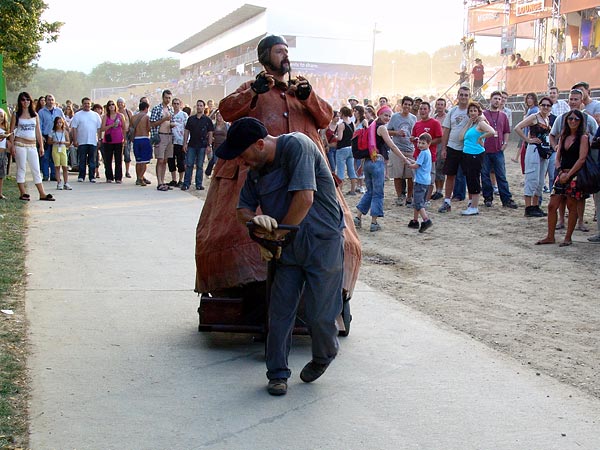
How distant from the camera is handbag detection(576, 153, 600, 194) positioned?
1012 cm

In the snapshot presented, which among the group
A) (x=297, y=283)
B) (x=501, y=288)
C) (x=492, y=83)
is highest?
(x=492, y=83)

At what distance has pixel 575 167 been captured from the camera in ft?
33.4

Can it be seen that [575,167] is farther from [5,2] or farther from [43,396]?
[5,2]

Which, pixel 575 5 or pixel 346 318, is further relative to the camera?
pixel 575 5

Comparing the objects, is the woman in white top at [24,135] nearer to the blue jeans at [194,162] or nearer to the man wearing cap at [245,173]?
the blue jeans at [194,162]

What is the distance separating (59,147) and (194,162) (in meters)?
2.66

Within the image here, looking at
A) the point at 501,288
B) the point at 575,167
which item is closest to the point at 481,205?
the point at 575,167

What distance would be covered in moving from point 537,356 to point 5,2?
15651 millimetres

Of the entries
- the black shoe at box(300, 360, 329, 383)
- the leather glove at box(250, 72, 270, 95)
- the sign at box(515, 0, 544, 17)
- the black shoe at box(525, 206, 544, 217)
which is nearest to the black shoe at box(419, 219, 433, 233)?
the black shoe at box(525, 206, 544, 217)

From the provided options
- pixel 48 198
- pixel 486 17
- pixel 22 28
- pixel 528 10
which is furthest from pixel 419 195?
pixel 486 17

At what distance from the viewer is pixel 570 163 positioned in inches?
410

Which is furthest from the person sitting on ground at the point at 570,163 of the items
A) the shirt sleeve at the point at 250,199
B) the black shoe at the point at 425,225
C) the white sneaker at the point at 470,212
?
the shirt sleeve at the point at 250,199

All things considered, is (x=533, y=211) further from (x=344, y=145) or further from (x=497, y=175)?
(x=344, y=145)

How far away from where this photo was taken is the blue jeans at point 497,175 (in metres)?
14.1
